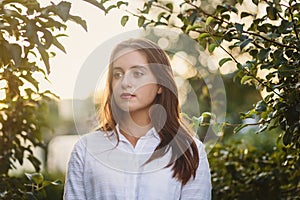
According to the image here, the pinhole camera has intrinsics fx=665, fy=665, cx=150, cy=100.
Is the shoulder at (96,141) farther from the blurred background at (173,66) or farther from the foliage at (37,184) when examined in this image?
the foliage at (37,184)

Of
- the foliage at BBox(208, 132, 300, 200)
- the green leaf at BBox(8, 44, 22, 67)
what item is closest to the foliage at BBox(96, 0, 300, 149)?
the green leaf at BBox(8, 44, 22, 67)

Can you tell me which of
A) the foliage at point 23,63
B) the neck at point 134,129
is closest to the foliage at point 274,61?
the neck at point 134,129

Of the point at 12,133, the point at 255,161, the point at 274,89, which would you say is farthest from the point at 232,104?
the point at 274,89

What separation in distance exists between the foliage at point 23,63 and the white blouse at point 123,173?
297 millimetres

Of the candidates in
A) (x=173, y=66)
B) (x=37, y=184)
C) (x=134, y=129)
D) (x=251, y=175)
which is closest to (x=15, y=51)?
(x=134, y=129)

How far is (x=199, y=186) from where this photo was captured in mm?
2031

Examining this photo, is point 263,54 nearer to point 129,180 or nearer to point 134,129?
point 134,129

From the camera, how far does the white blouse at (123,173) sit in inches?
77.5

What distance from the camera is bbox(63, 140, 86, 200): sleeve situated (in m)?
1.99

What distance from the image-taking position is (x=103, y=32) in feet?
9.21

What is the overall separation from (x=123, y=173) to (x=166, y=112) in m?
0.24

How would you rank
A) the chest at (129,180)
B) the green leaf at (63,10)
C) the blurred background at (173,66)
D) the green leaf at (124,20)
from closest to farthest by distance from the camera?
the green leaf at (63,10)
the blurred background at (173,66)
the chest at (129,180)
the green leaf at (124,20)

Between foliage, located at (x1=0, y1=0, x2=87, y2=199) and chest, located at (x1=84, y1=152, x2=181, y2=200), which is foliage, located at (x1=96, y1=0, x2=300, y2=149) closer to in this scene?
chest, located at (x1=84, y1=152, x2=181, y2=200)

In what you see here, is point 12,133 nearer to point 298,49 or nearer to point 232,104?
point 298,49
